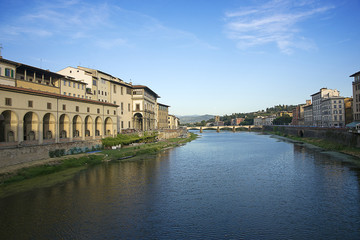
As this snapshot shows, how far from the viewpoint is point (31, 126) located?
3189cm

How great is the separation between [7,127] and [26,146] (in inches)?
119

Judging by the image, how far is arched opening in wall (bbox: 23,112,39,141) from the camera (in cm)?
3136

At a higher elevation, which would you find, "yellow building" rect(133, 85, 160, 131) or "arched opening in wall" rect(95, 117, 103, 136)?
"yellow building" rect(133, 85, 160, 131)

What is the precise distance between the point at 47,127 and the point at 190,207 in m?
26.7

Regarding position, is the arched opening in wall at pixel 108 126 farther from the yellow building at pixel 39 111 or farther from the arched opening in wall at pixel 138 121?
the arched opening in wall at pixel 138 121

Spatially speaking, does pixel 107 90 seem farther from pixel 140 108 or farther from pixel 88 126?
pixel 88 126

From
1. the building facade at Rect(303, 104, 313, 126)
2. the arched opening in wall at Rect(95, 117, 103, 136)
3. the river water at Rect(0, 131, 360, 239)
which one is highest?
the building facade at Rect(303, 104, 313, 126)

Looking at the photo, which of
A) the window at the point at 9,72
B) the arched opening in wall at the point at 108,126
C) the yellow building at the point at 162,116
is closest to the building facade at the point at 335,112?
the yellow building at the point at 162,116

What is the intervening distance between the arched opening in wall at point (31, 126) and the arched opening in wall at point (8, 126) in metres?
2.53

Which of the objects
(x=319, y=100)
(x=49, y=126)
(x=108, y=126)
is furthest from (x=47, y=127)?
(x=319, y=100)

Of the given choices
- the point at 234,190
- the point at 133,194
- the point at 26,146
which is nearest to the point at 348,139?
the point at 234,190

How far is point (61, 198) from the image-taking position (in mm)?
19547

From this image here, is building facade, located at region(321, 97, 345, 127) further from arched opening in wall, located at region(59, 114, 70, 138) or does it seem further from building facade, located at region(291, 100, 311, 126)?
arched opening in wall, located at region(59, 114, 70, 138)

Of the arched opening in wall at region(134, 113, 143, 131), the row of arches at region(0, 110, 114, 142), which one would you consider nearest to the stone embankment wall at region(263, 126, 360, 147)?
the row of arches at region(0, 110, 114, 142)
